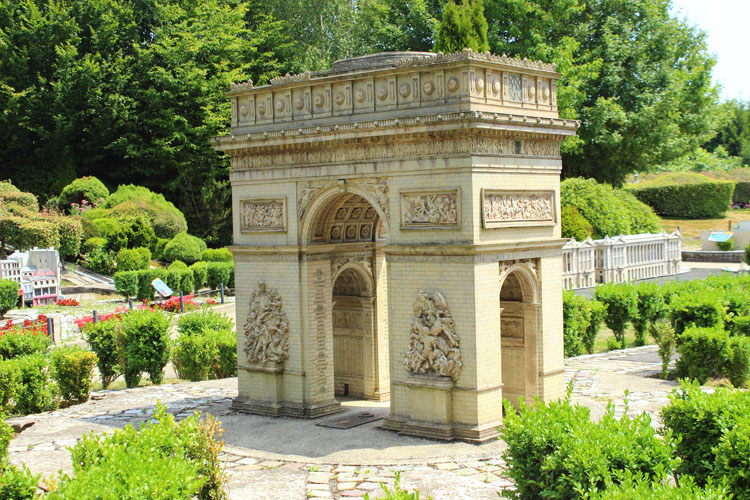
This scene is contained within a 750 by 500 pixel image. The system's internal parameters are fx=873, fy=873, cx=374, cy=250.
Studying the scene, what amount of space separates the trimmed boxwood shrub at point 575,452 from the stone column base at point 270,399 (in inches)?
256

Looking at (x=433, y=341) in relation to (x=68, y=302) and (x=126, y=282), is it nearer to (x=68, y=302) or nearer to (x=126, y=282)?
(x=68, y=302)

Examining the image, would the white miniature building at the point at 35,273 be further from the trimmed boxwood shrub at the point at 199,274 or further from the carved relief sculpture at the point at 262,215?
the carved relief sculpture at the point at 262,215

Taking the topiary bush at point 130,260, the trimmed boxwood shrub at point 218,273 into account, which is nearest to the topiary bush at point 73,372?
the topiary bush at point 130,260

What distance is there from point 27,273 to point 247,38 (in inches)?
840

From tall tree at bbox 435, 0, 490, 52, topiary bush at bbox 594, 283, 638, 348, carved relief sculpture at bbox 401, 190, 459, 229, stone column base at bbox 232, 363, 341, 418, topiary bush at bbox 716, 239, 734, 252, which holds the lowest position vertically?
stone column base at bbox 232, 363, 341, 418

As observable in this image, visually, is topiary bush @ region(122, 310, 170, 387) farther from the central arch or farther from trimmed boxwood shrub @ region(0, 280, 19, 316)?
trimmed boxwood shrub @ region(0, 280, 19, 316)

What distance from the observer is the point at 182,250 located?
38344 mm

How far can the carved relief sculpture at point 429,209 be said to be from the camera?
48.0 ft

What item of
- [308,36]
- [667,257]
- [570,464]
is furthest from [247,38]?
[570,464]

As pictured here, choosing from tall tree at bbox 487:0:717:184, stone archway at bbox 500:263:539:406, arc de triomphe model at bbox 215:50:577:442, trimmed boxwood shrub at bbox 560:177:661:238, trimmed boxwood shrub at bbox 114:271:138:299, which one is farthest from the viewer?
tall tree at bbox 487:0:717:184

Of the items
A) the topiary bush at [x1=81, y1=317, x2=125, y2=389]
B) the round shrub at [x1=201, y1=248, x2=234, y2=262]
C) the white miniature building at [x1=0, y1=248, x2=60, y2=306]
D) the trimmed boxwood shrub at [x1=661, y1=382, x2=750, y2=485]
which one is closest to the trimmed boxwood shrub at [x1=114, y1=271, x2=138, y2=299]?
the white miniature building at [x1=0, y1=248, x2=60, y2=306]

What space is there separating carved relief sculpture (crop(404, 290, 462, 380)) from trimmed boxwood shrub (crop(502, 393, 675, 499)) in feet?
11.6

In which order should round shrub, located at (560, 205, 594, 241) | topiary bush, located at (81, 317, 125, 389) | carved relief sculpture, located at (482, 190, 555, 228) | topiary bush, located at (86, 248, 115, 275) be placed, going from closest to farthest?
1. carved relief sculpture, located at (482, 190, 555, 228)
2. topiary bush, located at (81, 317, 125, 389)
3. round shrub, located at (560, 205, 594, 241)
4. topiary bush, located at (86, 248, 115, 275)

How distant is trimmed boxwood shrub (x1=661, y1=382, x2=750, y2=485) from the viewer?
1068cm
